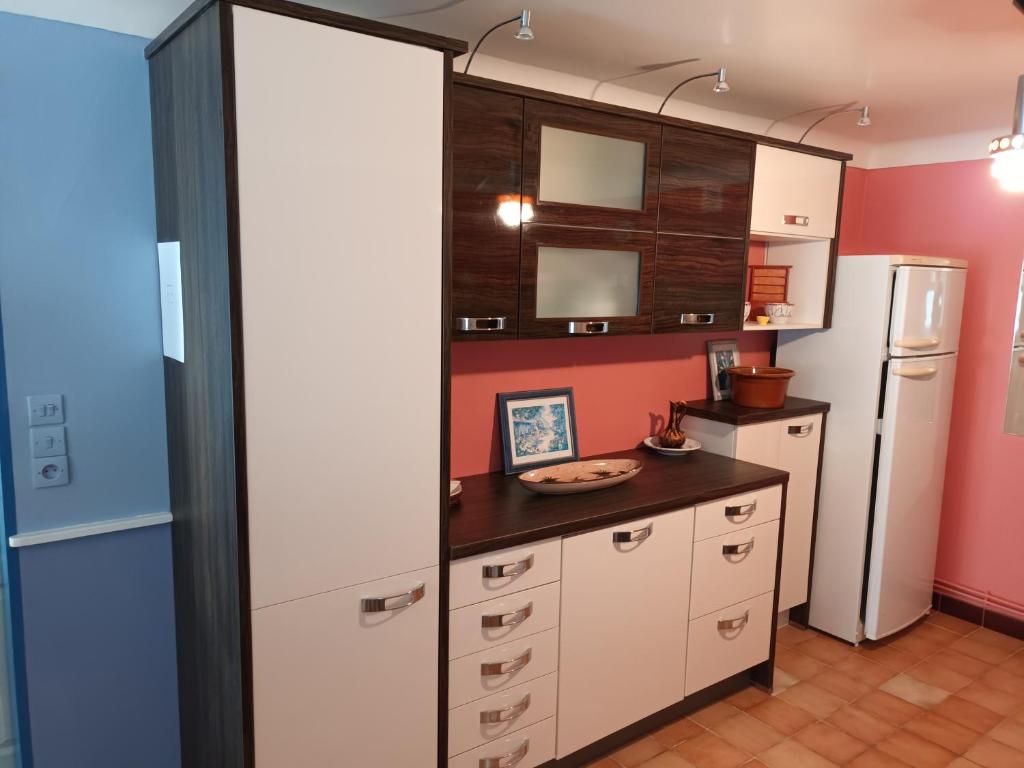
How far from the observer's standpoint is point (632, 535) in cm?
246

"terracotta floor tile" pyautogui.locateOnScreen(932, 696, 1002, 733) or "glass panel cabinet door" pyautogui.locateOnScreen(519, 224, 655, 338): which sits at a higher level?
→ "glass panel cabinet door" pyautogui.locateOnScreen(519, 224, 655, 338)

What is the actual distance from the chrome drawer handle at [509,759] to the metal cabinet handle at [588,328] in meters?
1.32

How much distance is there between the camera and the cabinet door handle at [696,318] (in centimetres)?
289

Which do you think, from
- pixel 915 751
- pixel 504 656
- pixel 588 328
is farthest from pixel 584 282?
pixel 915 751

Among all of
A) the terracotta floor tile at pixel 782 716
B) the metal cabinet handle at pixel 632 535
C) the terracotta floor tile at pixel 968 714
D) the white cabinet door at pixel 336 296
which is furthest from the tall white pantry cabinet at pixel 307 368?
the terracotta floor tile at pixel 968 714

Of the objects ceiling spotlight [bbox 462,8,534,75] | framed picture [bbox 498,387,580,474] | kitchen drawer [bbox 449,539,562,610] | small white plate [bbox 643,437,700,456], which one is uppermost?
ceiling spotlight [bbox 462,8,534,75]

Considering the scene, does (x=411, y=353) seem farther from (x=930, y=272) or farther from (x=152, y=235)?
(x=930, y=272)

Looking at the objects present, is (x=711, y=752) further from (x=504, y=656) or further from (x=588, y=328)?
(x=588, y=328)

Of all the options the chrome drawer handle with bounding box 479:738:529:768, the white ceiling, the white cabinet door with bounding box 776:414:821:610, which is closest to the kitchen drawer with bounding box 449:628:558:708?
the chrome drawer handle with bounding box 479:738:529:768

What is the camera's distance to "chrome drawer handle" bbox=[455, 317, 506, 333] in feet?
7.46

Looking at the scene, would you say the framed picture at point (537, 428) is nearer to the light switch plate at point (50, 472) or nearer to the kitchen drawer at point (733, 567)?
the kitchen drawer at point (733, 567)

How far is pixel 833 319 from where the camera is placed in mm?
3439

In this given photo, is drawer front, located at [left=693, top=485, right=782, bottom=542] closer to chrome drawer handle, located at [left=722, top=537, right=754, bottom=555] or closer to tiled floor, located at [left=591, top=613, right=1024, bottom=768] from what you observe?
chrome drawer handle, located at [left=722, top=537, right=754, bottom=555]

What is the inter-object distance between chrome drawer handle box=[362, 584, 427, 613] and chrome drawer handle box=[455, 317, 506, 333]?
77 cm
